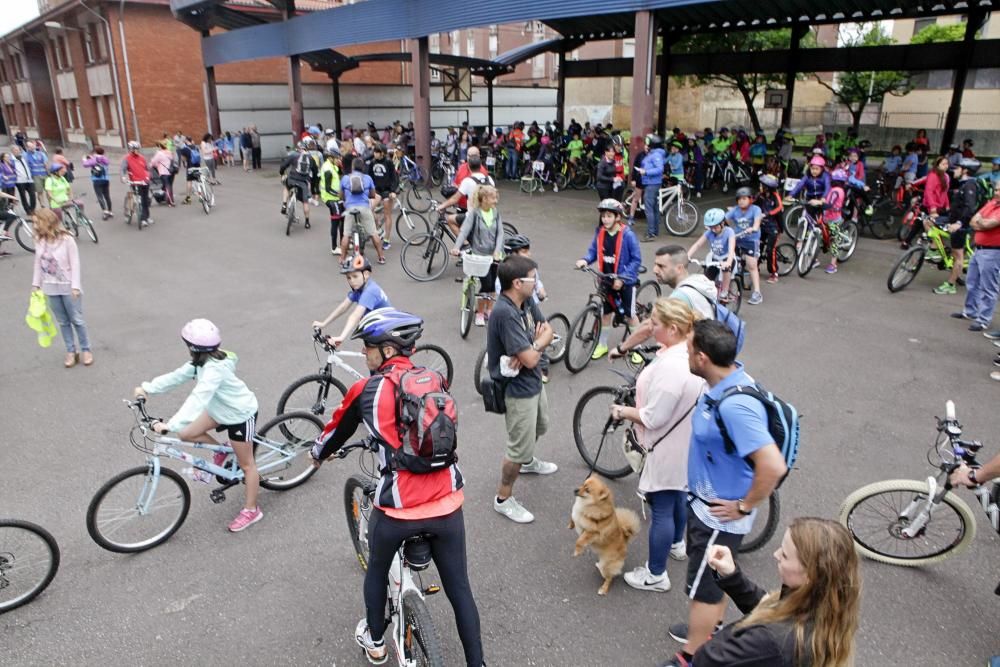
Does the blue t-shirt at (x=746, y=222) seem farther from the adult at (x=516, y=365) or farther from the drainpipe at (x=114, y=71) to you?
the drainpipe at (x=114, y=71)

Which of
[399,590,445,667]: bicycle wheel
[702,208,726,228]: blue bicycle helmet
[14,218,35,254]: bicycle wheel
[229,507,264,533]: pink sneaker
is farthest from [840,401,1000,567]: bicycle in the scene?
[14,218,35,254]: bicycle wheel

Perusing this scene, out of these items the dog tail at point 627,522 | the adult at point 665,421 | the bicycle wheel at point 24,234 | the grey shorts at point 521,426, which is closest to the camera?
the adult at point 665,421

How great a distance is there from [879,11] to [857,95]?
17.7m

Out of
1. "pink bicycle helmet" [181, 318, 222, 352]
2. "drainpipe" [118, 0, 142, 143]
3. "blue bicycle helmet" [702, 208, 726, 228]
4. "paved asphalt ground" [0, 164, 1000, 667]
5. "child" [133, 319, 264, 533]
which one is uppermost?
"drainpipe" [118, 0, 142, 143]

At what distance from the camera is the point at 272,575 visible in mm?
4113

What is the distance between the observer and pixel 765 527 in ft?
13.7

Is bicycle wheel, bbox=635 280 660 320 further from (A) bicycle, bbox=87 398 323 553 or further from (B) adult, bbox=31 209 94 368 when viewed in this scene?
(B) adult, bbox=31 209 94 368

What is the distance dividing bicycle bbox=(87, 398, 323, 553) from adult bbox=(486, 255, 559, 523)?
1.50 meters

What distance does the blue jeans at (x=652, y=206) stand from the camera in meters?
13.0

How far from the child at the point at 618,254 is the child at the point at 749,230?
2823 millimetres

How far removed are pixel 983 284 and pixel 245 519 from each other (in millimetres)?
8513

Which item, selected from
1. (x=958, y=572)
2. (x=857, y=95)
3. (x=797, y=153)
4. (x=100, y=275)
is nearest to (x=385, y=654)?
(x=958, y=572)

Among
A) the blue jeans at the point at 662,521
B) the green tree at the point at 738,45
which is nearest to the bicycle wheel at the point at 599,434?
the blue jeans at the point at 662,521

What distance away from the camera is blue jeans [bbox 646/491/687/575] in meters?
3.62
